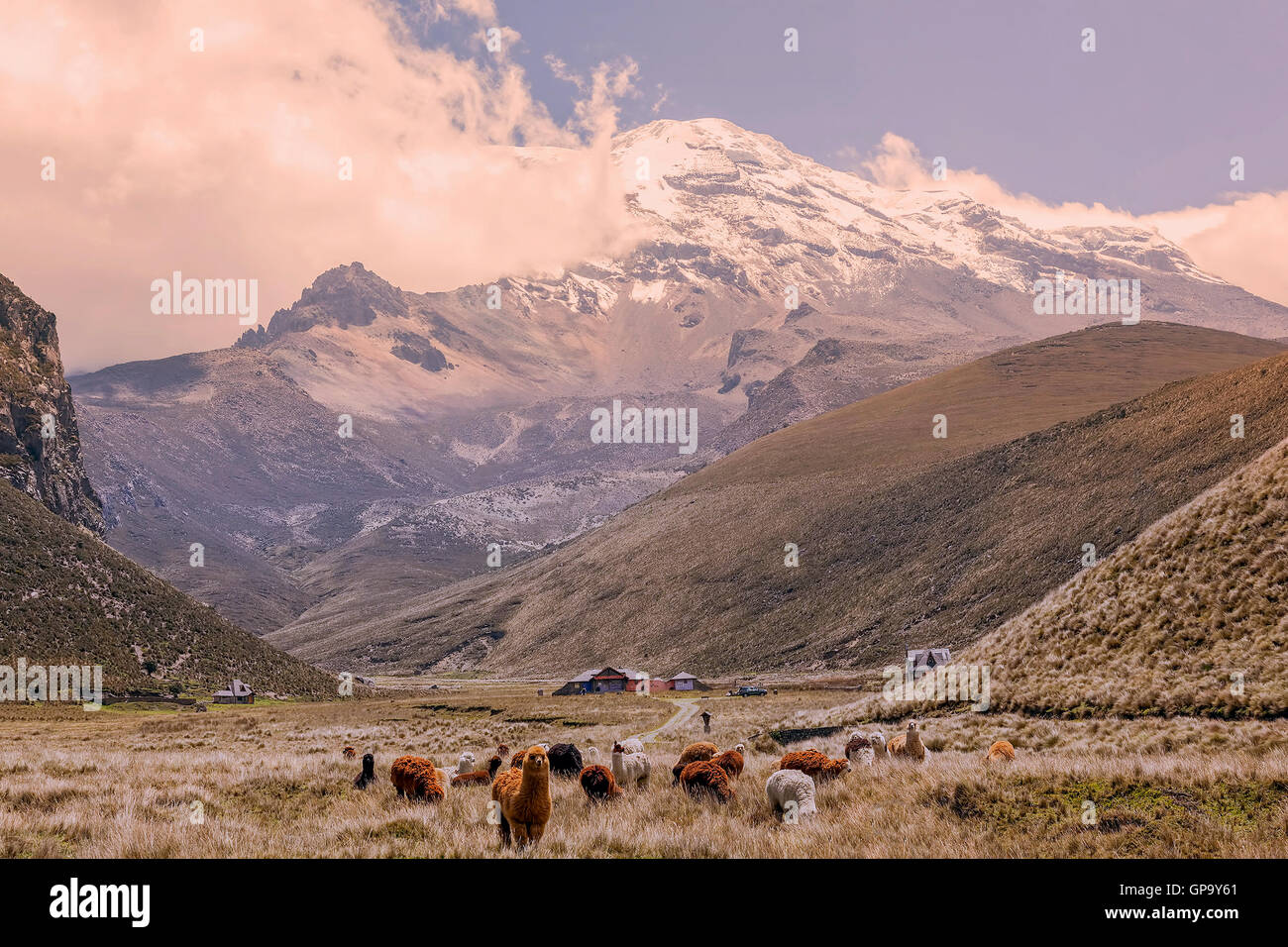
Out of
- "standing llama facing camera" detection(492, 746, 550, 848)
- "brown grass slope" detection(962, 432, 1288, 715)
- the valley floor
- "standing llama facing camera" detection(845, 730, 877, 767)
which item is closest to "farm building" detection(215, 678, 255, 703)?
the valley floor

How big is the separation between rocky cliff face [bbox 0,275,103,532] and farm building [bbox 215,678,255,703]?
183 feet

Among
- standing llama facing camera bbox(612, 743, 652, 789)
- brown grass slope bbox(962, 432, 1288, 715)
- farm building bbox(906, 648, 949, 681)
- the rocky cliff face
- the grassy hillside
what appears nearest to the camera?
standing llama facing camera bbox(612, 743, 652, 789)

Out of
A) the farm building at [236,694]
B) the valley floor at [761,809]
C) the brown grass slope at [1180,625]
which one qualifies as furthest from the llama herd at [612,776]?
the farm building at [236,694]

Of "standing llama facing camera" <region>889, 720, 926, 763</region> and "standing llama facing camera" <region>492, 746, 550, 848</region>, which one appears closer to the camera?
"standing llama facing camera" <region>492, 746, 550, 848</region>

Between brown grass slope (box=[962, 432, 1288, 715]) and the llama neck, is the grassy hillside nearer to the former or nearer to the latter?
brown grass slope (box=[962, 432, 1288, 715])

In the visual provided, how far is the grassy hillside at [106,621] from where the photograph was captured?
80188mm

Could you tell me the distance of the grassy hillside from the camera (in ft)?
263

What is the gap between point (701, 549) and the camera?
184 meters

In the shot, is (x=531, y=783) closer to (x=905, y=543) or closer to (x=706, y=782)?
(x=706, y=782)

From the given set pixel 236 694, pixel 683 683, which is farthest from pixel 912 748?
pixel 683 683

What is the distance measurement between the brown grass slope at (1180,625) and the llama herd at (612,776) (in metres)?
6.93

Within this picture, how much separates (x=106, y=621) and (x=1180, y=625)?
304ft

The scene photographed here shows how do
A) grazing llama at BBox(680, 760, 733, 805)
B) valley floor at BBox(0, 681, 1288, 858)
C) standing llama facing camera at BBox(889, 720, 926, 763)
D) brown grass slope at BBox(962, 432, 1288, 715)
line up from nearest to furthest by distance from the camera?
valley floor at BBox(0, 681, 1288, 858)
grazing llama at BBox(680, 760, 733, 805)
standing llama facing camera at BBox(889, 720, 926, 763)
brown grass slope at BBox(962, 432, 1288, 715)
